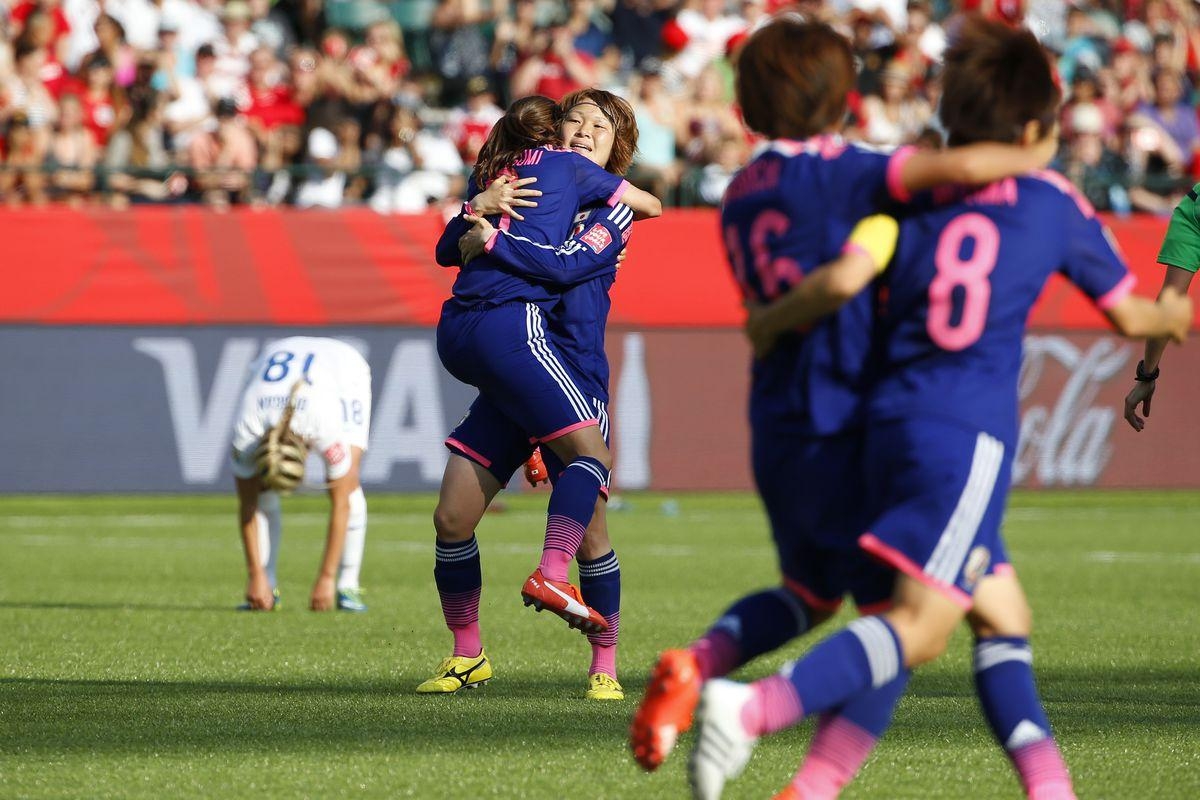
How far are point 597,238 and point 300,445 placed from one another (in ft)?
10.4

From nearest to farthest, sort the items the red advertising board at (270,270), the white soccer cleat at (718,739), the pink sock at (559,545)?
the white soccer cleat at (718,739)
the pink sock at (559,545)
the red advertising board at (270,270)

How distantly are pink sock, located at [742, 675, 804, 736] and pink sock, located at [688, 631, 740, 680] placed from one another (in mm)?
264

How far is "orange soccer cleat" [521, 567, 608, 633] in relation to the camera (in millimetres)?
5957

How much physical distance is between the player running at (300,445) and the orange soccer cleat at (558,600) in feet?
11.0

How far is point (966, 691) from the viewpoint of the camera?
6805 mm

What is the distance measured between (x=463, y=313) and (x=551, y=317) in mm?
341

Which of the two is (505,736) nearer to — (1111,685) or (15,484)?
(1111,685)

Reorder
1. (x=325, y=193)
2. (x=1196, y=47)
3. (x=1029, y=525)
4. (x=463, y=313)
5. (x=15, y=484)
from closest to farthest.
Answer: (x=463, y=313) → (x=1029, y=525) → (x=15, y=484) → (x=325, y=193) → (x=1196, y=47)

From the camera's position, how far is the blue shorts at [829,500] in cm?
407

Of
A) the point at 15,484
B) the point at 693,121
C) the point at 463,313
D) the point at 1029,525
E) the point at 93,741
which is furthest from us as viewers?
the point at 693,121

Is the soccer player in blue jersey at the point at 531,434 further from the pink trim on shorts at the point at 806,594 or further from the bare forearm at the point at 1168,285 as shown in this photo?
the pink trim on shorts at the point at 806,594

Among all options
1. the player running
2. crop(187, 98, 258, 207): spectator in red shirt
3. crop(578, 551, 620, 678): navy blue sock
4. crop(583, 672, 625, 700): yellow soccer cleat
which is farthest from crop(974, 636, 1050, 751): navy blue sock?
crop(187, 98, 258, 207): spectator in red shirt

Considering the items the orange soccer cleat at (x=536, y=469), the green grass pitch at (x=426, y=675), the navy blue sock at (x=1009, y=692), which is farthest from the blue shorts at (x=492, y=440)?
the navy blue sock at (x=1009, y=692)

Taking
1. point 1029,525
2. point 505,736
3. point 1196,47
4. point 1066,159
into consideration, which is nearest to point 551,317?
point 505,736
